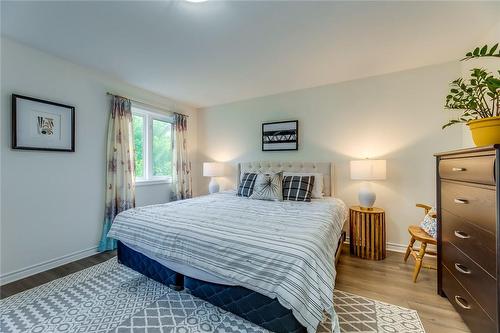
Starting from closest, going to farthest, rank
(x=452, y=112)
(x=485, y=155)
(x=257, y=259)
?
(x=485, y=155) → (x=257, y=259) → (x=452, y=112)

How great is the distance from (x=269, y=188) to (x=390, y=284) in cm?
167

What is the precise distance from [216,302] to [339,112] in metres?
3.02

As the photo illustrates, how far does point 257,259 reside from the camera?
1.38 metres

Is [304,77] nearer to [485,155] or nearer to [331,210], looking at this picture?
[331,210]

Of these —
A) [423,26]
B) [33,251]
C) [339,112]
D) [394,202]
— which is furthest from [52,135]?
[394,202]

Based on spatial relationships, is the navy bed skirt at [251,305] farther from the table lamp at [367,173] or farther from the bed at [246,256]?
the table lamp at [367,173]

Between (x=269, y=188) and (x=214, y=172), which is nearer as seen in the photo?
(x=269, y=188)

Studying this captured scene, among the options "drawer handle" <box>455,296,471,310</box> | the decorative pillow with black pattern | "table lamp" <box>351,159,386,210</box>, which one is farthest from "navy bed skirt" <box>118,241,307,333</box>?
"table lamp" <box>351,159,386,210</box>

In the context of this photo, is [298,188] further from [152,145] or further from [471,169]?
[152,145]

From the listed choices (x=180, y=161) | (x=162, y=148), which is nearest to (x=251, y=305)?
(x=180, y=161)

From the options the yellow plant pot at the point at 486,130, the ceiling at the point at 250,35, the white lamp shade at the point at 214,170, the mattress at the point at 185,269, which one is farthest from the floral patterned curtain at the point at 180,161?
the yellow plant pot at the point at 486,130

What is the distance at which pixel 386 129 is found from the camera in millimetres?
3051

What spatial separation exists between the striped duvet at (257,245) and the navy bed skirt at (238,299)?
93 millimetres

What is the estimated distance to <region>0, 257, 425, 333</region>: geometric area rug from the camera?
61.4 inches
